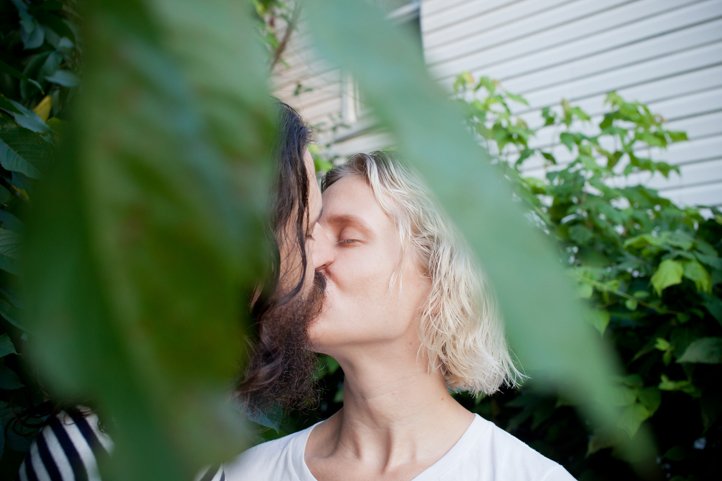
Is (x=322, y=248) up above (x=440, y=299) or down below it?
above

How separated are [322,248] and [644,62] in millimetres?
3661

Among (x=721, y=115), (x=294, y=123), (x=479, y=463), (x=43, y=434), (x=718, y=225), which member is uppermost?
(x=721, y=115)

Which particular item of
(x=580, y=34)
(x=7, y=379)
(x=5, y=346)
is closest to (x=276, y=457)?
(x=7, y=379)

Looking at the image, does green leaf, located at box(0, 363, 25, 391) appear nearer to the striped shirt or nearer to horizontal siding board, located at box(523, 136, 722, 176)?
the striped shirt

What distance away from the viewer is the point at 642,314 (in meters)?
2.12

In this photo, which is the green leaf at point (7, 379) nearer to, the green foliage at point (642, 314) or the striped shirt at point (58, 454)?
the striped shirt at point (58, 454)

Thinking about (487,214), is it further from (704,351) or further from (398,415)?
(704,351)

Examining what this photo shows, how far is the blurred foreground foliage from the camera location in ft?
0.37

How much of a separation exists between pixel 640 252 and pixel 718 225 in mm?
252

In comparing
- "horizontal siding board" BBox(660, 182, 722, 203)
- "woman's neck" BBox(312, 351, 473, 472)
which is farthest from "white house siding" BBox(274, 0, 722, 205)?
"woman's neck" BBox(312, 351, 473, 472)

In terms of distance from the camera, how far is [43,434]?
1.29 meters

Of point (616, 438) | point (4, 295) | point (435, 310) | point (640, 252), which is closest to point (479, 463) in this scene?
point (435, 310)


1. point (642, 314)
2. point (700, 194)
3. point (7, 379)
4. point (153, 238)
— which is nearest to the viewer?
point (153, 238)

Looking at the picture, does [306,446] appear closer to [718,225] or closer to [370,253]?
[370,253]
